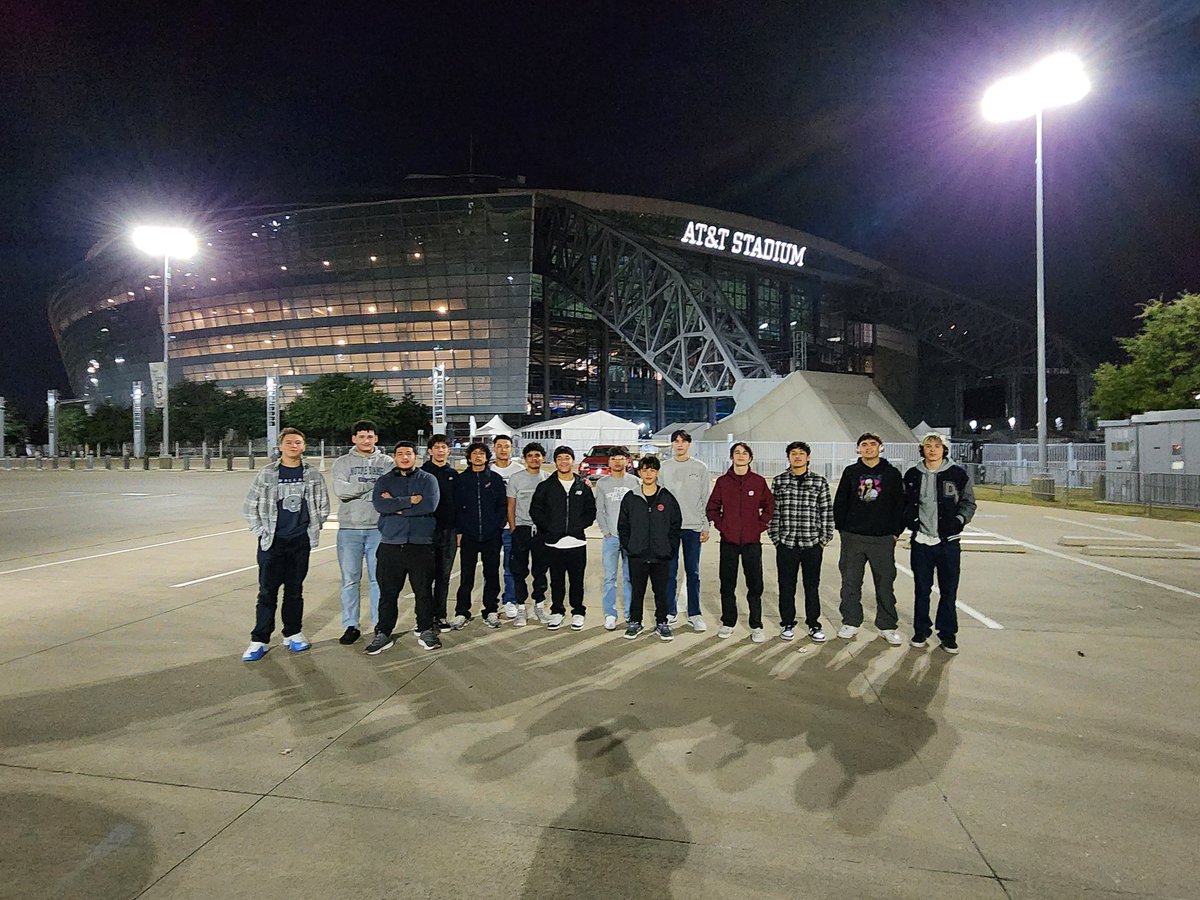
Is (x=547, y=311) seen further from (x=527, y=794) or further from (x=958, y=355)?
(x=527, y=794)

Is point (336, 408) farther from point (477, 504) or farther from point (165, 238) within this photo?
point (477, 504)

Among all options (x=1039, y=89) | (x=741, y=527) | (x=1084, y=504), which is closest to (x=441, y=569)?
(x=741, y=527)

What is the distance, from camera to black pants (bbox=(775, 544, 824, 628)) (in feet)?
19.8

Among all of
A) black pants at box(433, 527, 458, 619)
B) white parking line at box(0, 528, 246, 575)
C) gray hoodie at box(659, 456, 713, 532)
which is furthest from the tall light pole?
white parking line at box(0, 528, 246, 575)

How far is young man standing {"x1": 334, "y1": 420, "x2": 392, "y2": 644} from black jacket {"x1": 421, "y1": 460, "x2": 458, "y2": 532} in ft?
1.78

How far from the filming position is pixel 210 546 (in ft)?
37.2

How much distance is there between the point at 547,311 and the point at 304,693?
58.9 metres

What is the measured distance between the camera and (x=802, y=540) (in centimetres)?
604

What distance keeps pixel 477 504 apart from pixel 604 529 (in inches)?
52.0

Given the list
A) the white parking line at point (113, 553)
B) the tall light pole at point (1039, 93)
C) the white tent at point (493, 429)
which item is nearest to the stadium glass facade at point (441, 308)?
the white tent at point (493, 429)

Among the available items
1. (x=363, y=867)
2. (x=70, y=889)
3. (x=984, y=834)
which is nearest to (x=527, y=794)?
(x=363, y=867)

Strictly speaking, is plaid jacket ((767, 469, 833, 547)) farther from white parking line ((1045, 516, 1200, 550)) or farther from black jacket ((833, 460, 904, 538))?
white parking line ((1045, 516, 1200, 550))

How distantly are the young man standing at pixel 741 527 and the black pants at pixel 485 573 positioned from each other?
88.6 inches

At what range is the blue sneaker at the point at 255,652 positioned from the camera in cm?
533
